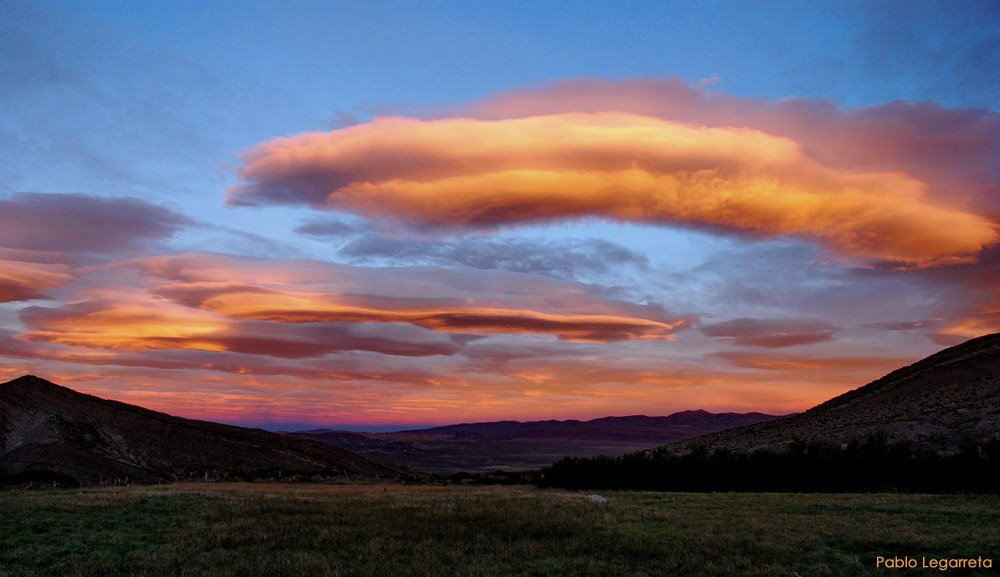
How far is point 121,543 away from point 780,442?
251 feet

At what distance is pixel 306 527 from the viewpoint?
24.1 metres

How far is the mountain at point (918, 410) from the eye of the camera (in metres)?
65.2

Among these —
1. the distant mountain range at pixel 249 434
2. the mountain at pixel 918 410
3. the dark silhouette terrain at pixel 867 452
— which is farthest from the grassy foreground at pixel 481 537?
the distant mountain range at pixel 249 434

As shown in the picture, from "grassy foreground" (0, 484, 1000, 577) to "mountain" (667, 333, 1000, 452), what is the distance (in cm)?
3573

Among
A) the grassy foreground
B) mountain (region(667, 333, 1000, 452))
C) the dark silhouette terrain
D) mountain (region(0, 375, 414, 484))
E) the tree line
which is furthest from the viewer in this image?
mountain (region(0, 375, 414, 484))

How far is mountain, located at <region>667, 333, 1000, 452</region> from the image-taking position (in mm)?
65250

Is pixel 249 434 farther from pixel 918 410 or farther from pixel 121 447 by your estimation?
pixel 918 410

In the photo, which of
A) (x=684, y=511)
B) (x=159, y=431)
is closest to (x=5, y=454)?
(x=159, y=431)

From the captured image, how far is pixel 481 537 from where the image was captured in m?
22.0

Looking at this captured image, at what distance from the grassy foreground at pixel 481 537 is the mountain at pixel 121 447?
206 ft

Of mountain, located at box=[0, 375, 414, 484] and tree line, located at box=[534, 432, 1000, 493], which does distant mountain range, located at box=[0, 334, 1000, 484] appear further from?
tree line, located at box=[534, 432, 1000, 493]

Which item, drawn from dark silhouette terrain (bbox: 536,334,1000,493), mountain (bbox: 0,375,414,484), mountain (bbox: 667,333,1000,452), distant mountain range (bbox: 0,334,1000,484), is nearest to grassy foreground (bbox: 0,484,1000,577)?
dark silhouette terrain (bbox: 536,334,1000,493)

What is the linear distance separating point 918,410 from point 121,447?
355ft

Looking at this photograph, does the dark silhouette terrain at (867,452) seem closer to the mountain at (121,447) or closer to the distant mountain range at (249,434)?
the distant mountain range at (249,434)
